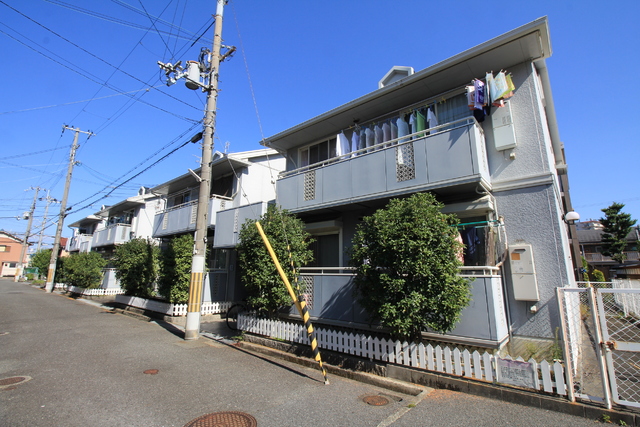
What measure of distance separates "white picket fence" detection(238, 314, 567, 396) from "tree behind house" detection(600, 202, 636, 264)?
36734 mm

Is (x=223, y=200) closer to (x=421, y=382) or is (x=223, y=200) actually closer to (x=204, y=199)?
(x=204, y=199)

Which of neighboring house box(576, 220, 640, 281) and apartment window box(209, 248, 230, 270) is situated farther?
neighboring house box(576, 220, 640, 281)

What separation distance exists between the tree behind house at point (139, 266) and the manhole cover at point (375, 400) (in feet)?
42.6

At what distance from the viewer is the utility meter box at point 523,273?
657 cm

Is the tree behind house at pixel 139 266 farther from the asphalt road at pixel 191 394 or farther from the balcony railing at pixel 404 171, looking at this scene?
the balcony railing at pixel 404 171

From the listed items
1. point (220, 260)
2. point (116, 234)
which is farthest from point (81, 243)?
point (220, 260)

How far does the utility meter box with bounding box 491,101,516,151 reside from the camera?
7348 mm

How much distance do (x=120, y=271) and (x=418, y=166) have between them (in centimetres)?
1608

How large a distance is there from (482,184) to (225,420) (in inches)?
261

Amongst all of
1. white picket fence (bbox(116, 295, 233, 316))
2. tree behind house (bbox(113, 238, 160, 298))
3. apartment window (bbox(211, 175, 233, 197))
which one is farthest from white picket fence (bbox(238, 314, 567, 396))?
apartment window (bbox(211, 175, 233, 197))

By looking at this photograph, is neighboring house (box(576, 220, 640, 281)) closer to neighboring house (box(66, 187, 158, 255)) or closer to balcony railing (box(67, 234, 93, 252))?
neighboring house (box(66, 187, 158, 255))

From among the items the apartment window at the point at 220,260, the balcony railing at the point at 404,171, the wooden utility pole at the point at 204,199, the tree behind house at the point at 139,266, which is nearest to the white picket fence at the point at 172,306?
the tree behind house at the point at 139,266

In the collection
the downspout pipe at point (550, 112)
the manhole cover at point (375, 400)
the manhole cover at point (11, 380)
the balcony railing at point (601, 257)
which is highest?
the downspout pipe at point (550, 112)

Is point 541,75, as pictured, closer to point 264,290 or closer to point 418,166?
point 418,166
